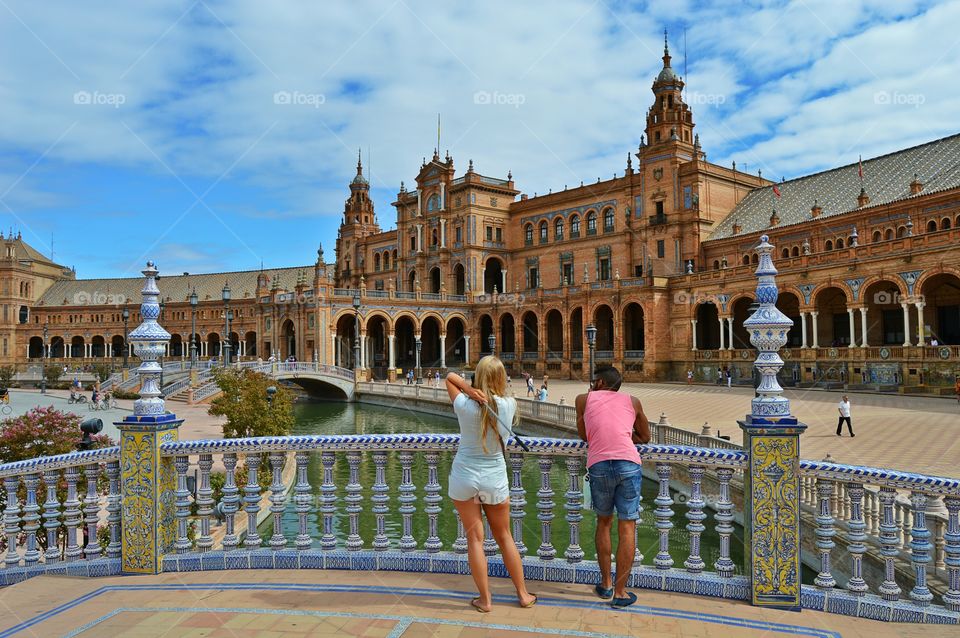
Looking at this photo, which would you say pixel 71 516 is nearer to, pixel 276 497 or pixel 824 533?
pixel 276 497

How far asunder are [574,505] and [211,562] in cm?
315

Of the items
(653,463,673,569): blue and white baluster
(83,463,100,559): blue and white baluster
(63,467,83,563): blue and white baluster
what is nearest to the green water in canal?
(653,463,673,569): blue and white baluster

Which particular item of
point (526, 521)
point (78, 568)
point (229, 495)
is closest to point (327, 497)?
point (229, 495)

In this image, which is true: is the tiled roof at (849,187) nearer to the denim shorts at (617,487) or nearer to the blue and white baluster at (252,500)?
the denim shorts at (617,487)

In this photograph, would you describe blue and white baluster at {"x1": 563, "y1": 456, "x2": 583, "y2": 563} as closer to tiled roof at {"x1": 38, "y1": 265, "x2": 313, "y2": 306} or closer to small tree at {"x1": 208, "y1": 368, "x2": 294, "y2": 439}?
small tree at {"x1": 208, "y1": 368, "x2": 294, "y2": 439}

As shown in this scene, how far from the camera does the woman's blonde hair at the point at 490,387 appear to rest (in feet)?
14.8

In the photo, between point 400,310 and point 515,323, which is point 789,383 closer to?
point 515,323

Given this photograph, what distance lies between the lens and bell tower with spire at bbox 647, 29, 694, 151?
157ft

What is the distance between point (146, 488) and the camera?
5574 millimetres

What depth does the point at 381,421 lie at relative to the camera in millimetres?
33594

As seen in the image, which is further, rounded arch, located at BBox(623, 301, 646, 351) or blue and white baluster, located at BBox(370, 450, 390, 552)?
rounded arch, located at BBox(623, 301, 646, 351)

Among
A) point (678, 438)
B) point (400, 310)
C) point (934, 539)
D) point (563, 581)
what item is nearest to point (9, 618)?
point (563, 581)

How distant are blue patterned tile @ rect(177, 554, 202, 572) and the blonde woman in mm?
2551

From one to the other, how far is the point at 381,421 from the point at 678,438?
1990 centimetres
